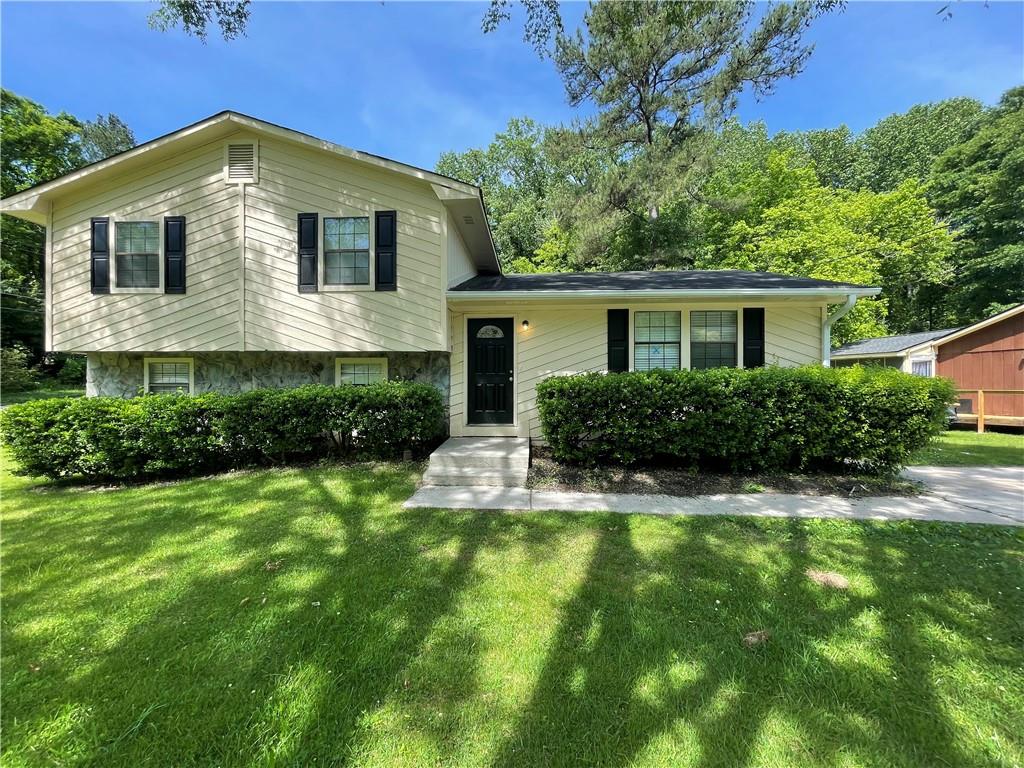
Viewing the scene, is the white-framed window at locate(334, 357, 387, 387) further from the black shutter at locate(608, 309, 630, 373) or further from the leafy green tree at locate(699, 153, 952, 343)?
the leafy green tree at locate(699, 153, 952, 343)

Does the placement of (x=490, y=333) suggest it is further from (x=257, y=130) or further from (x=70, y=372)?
(x=70, y=372)

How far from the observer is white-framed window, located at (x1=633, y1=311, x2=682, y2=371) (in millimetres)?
7223

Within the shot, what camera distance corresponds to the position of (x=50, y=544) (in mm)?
3570

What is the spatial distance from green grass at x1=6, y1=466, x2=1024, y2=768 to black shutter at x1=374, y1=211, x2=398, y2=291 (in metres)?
4.30

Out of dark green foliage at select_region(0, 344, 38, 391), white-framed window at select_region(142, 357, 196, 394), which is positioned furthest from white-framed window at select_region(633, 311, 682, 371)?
dark green foliage at select_region(0, 344, 38, 391)

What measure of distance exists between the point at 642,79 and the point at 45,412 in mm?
18076

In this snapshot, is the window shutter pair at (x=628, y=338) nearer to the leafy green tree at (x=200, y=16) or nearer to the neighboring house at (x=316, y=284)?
the neighboring house at (x=316, y=284)

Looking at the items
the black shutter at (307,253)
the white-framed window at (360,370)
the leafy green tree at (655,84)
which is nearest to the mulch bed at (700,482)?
the white-framed window at (360,370)

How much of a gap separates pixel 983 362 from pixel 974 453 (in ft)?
24.1

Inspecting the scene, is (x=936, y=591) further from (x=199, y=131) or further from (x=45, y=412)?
(x=199, y=131)

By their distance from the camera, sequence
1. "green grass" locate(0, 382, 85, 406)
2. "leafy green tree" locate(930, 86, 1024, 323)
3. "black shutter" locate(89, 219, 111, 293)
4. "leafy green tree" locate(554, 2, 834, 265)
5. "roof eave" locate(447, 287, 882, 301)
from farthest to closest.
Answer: "leafy green tree" locate(930, 86, 1024, 323) → "green grass" locate(0, 382, 85, 406) → "leafy green tree" locate(554, 2, 834, 265) → "black shutter" locate(89, 219, 111, 293) → "roof eave" locate(447, 287, 882, 301)

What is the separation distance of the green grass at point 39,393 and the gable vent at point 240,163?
13936 millimetres

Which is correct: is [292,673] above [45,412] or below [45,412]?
below

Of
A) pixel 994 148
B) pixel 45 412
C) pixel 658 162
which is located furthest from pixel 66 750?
pixel 994 148
